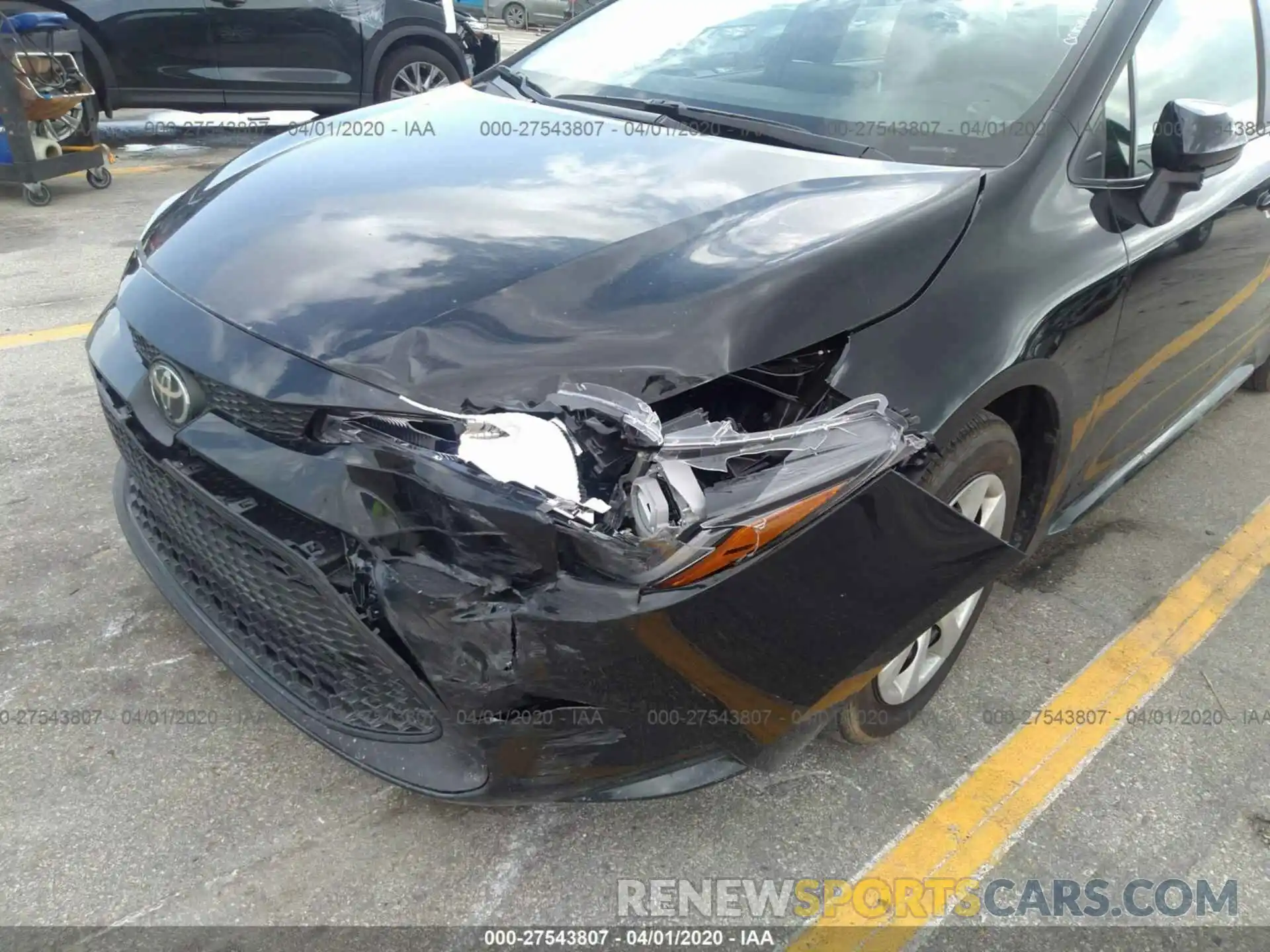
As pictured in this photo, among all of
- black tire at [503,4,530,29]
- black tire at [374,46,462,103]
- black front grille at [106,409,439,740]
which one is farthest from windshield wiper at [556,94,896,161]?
black tire at [503,4,530,29]

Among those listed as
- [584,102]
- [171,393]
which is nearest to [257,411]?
[171,393]

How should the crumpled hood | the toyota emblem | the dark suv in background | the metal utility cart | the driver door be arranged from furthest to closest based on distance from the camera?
the dark suv in background → the metal utility cart → the driver door → the toyota emblem → the crumpled hood

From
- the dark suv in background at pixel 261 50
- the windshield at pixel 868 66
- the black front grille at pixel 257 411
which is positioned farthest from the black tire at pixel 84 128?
the black front grille at pixel 257 411

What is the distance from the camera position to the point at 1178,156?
2.25 metres

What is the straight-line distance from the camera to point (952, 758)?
90.8 inches

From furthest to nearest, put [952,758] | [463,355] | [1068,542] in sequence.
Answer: [1068,542], [952,758], [463,355]

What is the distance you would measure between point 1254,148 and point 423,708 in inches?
116

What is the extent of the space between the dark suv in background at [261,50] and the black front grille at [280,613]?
236 inches

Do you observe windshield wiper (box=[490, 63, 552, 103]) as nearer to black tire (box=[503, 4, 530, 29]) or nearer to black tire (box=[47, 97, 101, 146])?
black tire (box=[47, 97, 101, 146])

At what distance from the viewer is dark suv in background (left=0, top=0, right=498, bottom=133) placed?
23.0ft

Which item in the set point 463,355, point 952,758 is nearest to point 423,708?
point 463,355

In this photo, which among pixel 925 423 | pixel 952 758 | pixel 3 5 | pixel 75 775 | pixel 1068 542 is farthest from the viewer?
pixel 3 5

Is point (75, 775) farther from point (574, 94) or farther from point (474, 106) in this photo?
point (574, 94)

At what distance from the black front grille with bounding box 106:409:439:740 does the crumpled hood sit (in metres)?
0.35
